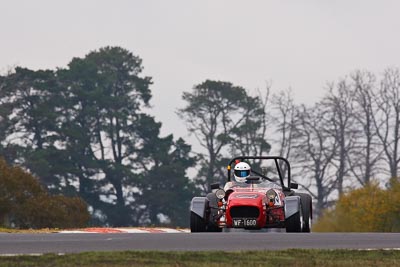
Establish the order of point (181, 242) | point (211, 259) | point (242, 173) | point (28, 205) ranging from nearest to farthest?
1. point (211, 259)
2. point (181, 242)
3. point (242, 173)
4. point (28, 205)

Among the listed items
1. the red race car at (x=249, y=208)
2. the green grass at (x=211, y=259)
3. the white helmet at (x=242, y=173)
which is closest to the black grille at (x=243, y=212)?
the red race car at (x=249, y=208)

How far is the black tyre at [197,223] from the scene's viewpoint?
1176 inches

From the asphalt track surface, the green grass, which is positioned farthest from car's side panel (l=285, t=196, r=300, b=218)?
the green grass

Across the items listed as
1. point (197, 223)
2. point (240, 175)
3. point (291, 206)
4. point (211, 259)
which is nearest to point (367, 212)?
point (240, 175)

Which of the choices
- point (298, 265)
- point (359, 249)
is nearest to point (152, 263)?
point (298, 265)

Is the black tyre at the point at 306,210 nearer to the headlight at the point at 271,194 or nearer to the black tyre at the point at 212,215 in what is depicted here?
the headlight at the point at 271,194

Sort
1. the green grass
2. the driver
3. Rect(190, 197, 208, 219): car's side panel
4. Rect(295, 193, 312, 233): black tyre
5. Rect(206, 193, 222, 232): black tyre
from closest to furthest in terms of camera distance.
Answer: the green grass < Rect(190, 197, 208, 219): car's side panel < Rect(206, 193, 222, 232): black tyre < Rect(295, 193, 312, 233): black tyre < the driver

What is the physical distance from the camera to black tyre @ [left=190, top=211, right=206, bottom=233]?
98.0ft

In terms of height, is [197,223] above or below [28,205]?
below

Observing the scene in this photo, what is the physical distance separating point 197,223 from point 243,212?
121 cm

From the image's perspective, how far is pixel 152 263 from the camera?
18.3 metres

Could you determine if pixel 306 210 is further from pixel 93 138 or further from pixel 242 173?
pixel 93 138

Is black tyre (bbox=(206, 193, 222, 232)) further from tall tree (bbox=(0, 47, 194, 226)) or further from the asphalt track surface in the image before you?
tall tree (bbox=(0, 47, 194, 226))

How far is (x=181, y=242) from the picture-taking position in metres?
22.3
